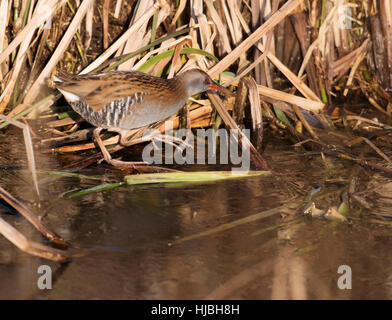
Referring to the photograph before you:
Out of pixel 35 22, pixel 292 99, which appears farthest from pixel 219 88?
pixel 35 22

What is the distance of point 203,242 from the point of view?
298 cm

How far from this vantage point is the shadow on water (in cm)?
256

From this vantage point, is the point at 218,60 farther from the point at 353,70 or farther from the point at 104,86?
the point at 353,70

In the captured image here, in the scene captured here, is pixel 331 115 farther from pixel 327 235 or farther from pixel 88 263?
pixel 88 263

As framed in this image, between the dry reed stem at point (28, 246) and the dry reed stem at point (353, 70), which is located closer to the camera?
the dry reed stem at point (28, 246)

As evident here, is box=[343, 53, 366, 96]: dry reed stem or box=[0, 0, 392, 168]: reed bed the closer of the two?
box=[0, 0, 392, 168]: reed bed

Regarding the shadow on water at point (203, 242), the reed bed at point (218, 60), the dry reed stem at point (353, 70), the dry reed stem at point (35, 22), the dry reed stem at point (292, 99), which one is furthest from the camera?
the dry reed stem at point (353, 70)

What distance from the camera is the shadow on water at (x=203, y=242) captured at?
2562mm

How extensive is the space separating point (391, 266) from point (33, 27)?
284 cm

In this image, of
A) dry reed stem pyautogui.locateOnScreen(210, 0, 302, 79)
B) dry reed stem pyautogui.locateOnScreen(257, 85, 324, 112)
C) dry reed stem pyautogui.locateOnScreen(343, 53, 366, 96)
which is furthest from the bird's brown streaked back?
dry reed stem pyautogui.locateOnScreen(343, 53, 366, 96)

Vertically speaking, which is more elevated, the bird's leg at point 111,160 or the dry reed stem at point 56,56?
the dry reed stem at point 56,56

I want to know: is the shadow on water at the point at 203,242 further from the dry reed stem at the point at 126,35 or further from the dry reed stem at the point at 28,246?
the dry reed stem at the point at 126,35

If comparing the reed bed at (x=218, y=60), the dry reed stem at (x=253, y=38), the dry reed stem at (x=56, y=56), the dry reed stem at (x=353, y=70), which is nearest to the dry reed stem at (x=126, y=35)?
the reed bed at (x=218, y=60)

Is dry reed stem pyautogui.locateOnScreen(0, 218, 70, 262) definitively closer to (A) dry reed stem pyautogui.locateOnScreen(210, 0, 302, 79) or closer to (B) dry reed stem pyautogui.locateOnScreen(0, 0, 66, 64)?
(B) dry reed stem pyautogui.locateOnScreen(0, 0, 66, 64)
